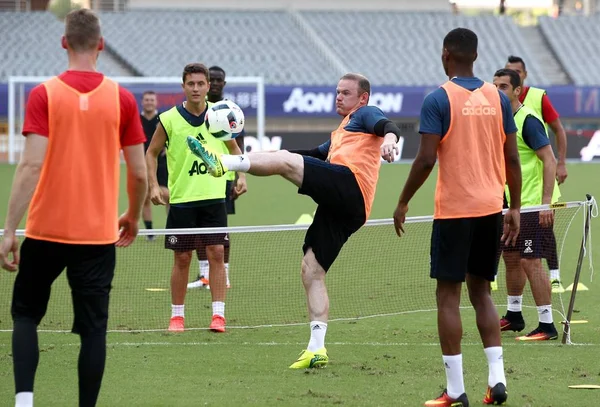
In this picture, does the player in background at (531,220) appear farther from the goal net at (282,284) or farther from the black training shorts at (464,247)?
the black training shorts at (464,247)

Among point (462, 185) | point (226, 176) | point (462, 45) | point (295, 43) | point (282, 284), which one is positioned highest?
point (295, 43)

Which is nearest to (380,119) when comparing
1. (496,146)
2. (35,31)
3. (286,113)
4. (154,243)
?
(496,146)

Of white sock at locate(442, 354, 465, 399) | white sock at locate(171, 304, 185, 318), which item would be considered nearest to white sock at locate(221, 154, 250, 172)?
white sock at locate(442, 354, 465, 399)

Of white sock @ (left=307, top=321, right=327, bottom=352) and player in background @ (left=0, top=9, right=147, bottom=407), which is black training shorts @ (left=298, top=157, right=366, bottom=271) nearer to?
white sock @ (left=307, top=321, right=327, bottom=352)

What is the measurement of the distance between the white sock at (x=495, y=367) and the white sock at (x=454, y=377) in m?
0.21

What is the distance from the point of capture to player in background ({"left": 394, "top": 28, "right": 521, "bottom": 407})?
6180mm

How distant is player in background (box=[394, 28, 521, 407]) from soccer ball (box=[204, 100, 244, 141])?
2.75 metres

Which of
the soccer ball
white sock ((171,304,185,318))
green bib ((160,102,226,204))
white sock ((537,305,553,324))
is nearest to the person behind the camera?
white sock ((537,305,553,324))

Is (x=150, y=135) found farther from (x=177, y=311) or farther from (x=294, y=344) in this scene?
(x=294, y=344)

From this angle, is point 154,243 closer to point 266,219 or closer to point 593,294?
point 266,219

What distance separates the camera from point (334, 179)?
735 centimetres

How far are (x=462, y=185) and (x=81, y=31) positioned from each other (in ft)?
7.82

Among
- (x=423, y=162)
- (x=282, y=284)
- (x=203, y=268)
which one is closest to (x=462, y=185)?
(x=423, y=162)

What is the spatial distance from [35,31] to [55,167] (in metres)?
40.0
